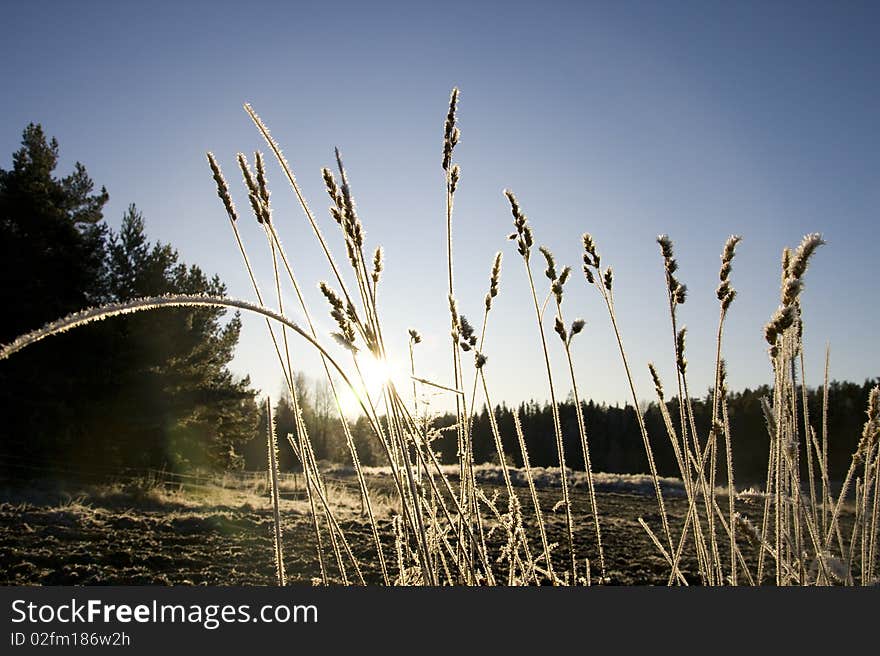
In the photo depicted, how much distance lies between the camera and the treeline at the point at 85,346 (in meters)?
11.4

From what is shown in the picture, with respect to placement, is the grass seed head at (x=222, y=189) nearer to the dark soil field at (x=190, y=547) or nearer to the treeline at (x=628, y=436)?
the dark soil field at (x=190, y=547)

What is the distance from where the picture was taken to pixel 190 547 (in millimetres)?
5766

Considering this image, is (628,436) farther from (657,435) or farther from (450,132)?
(450,132)

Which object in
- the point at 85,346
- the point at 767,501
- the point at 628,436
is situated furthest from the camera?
the point at 628,436

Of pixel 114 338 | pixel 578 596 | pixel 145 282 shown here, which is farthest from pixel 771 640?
pixel 145 282

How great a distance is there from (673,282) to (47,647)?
140 cm

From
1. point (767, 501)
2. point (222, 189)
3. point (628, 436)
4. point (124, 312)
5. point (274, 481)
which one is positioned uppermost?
point (222, 189)

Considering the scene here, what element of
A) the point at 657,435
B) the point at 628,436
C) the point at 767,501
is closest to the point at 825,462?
the point at 767,501

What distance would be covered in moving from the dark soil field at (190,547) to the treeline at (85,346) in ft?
9.04

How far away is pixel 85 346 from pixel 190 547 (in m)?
8.22

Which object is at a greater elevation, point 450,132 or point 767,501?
point 450,132

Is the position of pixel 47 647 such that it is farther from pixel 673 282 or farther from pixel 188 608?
pixel 673 282

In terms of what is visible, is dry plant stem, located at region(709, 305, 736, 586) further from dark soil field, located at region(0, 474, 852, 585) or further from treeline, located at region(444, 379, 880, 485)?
treeline, located at region(444, 379, 880, 485)

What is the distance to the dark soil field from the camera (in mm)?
4238
